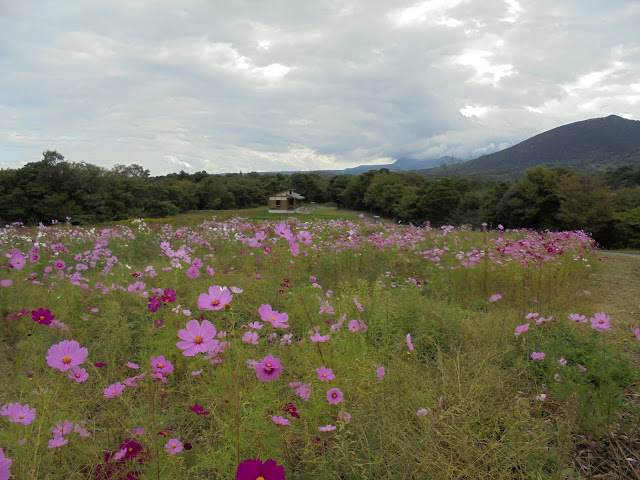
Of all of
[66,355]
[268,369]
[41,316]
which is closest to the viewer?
[66,355]

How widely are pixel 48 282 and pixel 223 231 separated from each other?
323 cm

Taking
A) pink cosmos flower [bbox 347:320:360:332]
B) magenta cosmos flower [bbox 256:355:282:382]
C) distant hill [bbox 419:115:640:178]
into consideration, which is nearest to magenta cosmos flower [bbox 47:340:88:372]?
magenta cosmos flower [bbox 256:355:282:382]

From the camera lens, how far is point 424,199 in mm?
38594

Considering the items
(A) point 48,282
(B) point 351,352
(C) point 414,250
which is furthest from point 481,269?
(A) point 48,282

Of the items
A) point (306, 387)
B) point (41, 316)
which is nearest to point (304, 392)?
point (306, 387)

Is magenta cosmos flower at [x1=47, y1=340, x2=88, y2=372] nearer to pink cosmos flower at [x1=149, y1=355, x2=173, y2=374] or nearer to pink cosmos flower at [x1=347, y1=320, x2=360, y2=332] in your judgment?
pink cosmos flower at [x1=149, y1=355, x2=173, y2=374]

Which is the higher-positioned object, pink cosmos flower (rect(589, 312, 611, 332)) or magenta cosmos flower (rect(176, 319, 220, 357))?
magenta cosmos flower (rect(176, 319, 220, 357))

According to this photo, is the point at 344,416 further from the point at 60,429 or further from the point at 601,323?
the point at 601,323

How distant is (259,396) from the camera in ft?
4.79

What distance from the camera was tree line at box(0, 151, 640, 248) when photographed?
70.9 feet

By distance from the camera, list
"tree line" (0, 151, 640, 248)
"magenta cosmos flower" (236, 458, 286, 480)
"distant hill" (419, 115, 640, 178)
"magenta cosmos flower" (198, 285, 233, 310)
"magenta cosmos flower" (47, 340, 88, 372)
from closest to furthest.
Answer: "magenta cosmos flower" (236, 458, 286, 480)
"magenta cosmos flower" (47, 340, 88, 372)
"magenta cosmos flower" (198, 285, 233, 310)
"tree line" (0, 151, 640, 248)
"distant hill" (419, 115, 640, 178)

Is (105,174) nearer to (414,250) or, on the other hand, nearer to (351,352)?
(414,250)

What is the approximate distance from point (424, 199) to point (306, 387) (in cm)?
3922

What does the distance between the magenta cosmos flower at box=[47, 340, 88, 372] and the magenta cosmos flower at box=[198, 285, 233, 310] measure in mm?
362
